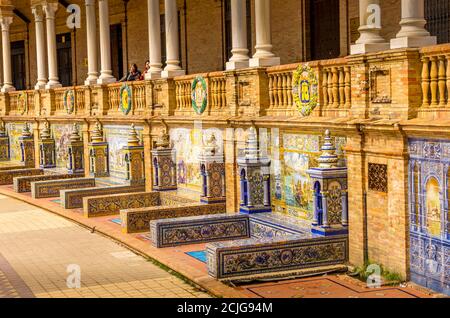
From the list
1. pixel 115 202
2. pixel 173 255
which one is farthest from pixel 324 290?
pixel 115 202

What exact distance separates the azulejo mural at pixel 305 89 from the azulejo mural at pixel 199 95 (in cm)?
354

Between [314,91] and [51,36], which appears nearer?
[314,91]

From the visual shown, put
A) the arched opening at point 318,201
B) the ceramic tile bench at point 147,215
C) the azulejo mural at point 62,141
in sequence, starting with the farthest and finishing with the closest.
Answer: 1. the azulejo mural at point 62,141
2. the ceramic tile bench at point 147,215
3. the arched opening at point 318,201

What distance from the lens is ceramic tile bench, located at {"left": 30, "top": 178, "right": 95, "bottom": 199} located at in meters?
20.8

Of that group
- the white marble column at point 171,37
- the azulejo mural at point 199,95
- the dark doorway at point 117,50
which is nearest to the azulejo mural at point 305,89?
the azulejo mural at point 199,95

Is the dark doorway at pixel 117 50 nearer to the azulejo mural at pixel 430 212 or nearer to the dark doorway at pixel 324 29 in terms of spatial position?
the dark doorway at pixel 324 29

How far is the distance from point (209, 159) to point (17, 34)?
21924 mm

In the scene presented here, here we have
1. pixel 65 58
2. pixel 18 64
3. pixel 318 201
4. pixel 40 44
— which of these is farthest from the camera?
pixel 18 64

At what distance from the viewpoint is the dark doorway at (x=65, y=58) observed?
3216 centimetres

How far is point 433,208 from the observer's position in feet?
32.6

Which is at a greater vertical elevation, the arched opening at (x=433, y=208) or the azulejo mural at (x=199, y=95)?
the azulejo mural at (x=199, y=95)

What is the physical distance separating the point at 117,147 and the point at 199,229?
783cm

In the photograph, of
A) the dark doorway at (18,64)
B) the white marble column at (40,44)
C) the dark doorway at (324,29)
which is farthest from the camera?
the dark doorway at (18,64)

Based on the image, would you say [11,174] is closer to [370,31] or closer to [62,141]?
[62,141]
